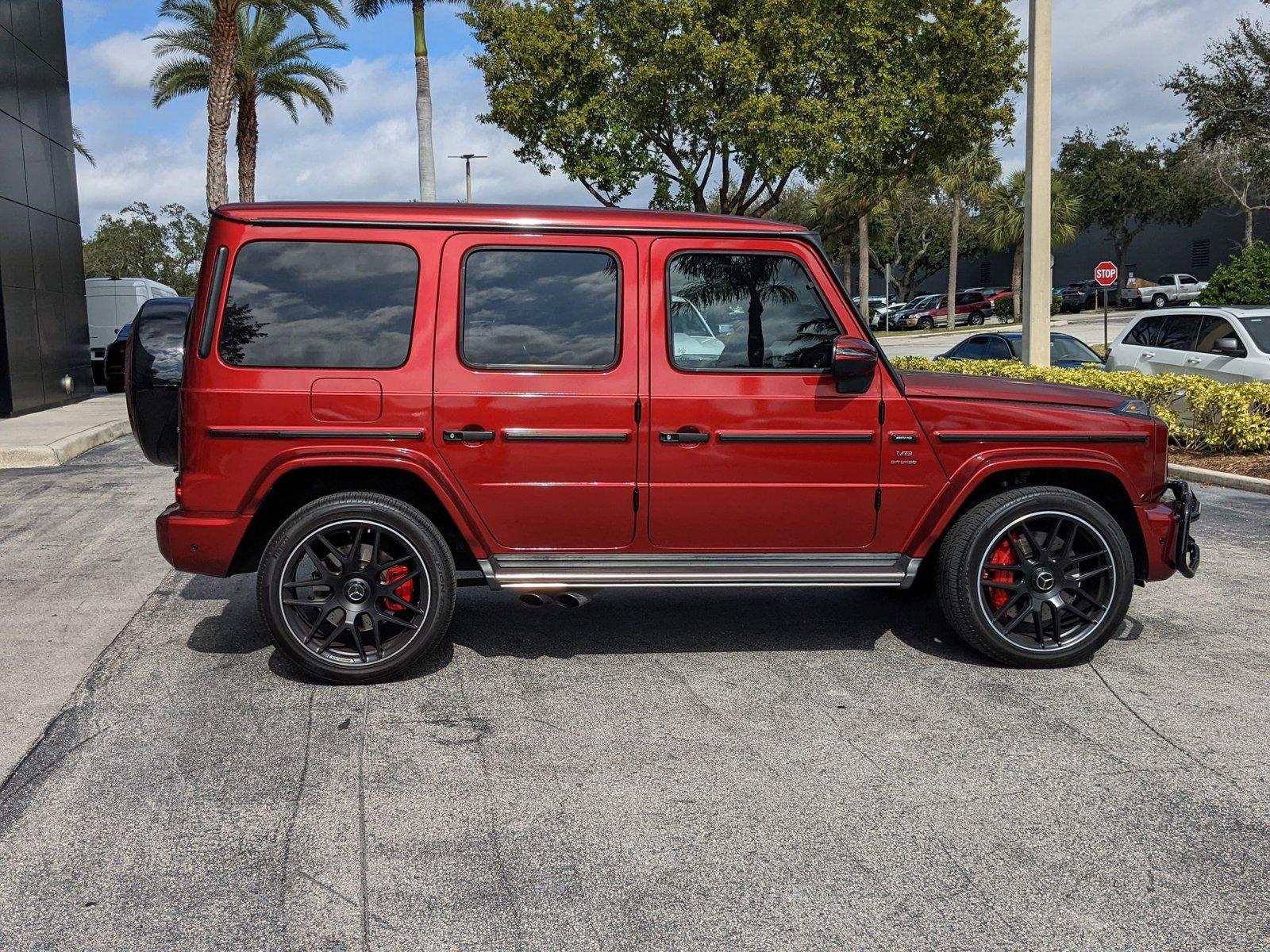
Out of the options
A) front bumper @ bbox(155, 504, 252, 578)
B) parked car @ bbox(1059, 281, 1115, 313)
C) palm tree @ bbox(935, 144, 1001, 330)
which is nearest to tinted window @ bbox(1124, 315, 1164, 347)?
front bumper @ bbox(155, 504, 252, 578)

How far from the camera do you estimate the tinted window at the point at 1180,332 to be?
1432cm

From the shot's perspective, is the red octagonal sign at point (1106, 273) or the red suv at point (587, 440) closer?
the red suv at point (587, 440)

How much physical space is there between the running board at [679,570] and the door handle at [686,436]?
514 mm

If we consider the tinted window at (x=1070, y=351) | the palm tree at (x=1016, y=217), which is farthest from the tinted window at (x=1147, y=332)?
the palm tree at (x=1016, y=217)

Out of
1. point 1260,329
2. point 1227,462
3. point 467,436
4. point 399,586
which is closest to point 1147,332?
point 1260,329

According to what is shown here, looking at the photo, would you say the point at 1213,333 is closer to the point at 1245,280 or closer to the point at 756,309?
the point at 756,309

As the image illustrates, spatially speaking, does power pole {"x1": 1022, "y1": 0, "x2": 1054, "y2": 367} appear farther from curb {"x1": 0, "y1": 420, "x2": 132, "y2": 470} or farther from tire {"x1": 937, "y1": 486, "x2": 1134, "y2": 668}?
curb {"x1": 0, "y1": 420, "x2": 132, "y2": 470}

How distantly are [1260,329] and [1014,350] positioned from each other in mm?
4979

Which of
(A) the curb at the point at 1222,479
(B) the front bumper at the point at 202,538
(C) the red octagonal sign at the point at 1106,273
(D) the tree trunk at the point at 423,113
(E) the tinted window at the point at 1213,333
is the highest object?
(D) the tree trunk at the point at 423,113

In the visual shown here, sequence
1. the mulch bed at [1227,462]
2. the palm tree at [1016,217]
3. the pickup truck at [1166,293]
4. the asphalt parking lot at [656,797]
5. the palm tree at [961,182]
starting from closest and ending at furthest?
the asphalt parking lot at [656,797] < the mulch bed at [1227,462] < the pickup truck at [1166,293] < the palm tree at [961,182] < the palm tree at [1016,217]

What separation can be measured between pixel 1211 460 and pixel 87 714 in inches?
418

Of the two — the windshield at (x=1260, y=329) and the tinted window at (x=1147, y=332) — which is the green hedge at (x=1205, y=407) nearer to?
the windshield at (x=1260, y=329)

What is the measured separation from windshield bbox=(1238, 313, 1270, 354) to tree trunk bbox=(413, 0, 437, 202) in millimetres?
14661

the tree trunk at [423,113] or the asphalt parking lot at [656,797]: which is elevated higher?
the tree trunk at [423,113]
